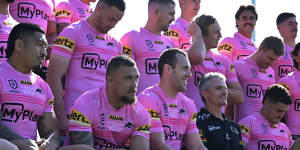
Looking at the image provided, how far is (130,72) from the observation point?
561cm

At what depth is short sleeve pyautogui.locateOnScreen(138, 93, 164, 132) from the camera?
5941mm

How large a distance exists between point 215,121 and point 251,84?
1662mm

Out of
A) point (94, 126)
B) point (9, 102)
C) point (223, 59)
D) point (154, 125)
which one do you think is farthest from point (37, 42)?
point (223, 59)

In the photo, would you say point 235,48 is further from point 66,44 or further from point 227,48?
point 66,44

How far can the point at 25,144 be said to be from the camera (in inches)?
189

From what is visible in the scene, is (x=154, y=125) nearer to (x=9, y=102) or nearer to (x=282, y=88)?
(x=9, y=102)

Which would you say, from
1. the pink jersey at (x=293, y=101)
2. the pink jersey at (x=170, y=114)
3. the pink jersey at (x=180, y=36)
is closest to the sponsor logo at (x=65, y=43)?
the pink jersey at (x=170, y=114)

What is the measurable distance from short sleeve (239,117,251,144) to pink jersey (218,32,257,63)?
55.1 inches

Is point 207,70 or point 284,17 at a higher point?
point 284,17

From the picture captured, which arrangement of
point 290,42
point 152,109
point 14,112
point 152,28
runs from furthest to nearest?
point 290,42
point 152,28
point 152,109
point 14,112

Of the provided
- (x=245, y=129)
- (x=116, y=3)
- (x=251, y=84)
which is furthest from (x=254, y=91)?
(x=116, y=3)

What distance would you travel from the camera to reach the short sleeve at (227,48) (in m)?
8.66

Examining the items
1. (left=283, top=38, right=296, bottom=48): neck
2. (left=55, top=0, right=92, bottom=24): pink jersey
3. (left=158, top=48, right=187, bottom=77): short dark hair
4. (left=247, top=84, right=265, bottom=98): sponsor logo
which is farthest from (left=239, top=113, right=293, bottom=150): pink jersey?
(left=55, top=0, right=92, bottom=24): pink jersey

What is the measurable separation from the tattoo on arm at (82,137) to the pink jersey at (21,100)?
411mm
